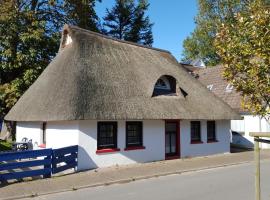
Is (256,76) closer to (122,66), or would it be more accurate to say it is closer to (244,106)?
(244,106)

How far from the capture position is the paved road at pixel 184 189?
10688 millimetres

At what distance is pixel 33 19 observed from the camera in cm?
2711

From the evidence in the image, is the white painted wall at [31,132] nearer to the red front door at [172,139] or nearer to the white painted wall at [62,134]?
the white painted wall at [62,134]

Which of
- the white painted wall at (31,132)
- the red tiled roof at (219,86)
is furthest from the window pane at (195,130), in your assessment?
the white painted wall at (31,132)

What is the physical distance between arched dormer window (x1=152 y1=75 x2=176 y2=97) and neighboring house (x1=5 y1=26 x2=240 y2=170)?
0.06m

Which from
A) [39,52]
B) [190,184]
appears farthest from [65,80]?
[39,52]

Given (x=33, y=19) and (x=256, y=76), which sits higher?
(x=33, y=19)

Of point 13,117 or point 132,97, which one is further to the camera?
point 13,117

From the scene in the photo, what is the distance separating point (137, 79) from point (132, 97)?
6.71ft

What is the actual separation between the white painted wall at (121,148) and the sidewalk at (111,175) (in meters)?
0.55

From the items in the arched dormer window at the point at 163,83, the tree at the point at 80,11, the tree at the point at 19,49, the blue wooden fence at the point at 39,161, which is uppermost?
the tree at the point at 80,11

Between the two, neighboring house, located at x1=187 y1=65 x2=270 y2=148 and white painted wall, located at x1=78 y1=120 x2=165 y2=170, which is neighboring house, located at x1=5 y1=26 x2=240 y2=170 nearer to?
white painted wall, located at x1=78 y1=120 x2=165 y2=170

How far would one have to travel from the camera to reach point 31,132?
21.2 m

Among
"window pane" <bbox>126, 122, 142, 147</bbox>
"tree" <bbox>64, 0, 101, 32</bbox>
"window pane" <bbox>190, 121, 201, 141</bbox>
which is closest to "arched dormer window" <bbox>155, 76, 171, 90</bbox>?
"window pane" <bbox>190, 121, 201, 141</bbox>
